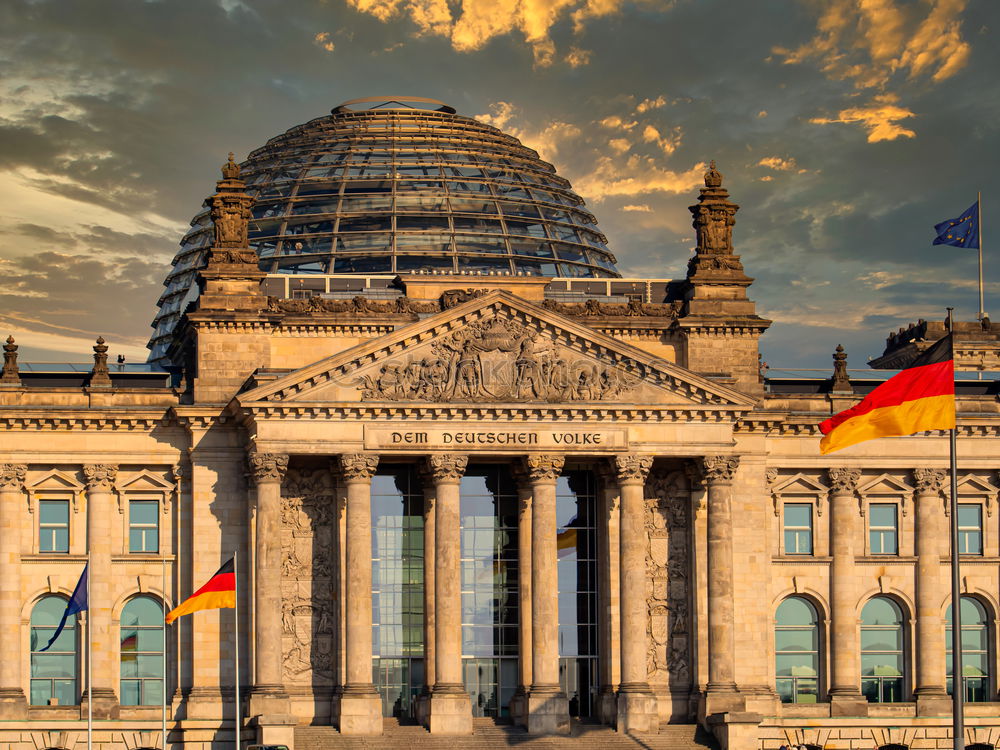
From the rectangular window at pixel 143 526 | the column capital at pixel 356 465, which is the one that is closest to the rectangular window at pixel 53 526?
the rectangular window at pixel 143 526

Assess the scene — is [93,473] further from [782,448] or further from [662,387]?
[782,448]

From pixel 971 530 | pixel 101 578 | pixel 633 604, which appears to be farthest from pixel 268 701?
pixel 971 530

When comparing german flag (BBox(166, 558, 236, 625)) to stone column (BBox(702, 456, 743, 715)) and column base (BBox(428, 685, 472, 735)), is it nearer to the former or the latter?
column base (BBox(428, 685, 472, 735))

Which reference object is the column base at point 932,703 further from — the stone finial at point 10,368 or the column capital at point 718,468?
the stone finial at point 10,368

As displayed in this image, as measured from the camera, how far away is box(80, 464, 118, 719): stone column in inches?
3211

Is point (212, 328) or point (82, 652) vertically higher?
point (212, 328)

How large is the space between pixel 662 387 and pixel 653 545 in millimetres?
7072

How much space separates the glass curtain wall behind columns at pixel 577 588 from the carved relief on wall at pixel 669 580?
2.57 meters

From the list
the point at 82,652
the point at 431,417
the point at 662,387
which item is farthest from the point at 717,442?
the point at 82,652

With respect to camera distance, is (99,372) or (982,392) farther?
(982,392)

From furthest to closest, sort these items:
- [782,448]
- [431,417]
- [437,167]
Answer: [437,167], [782,448], [431,417]

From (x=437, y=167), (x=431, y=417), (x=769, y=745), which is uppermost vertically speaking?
(x=437, y=167)

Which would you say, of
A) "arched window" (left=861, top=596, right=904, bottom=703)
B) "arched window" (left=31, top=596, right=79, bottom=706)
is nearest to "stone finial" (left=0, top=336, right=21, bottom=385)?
"arched window" (left=31, top=596, right=79, bottom=706)

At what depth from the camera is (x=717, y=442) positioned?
268 ft
